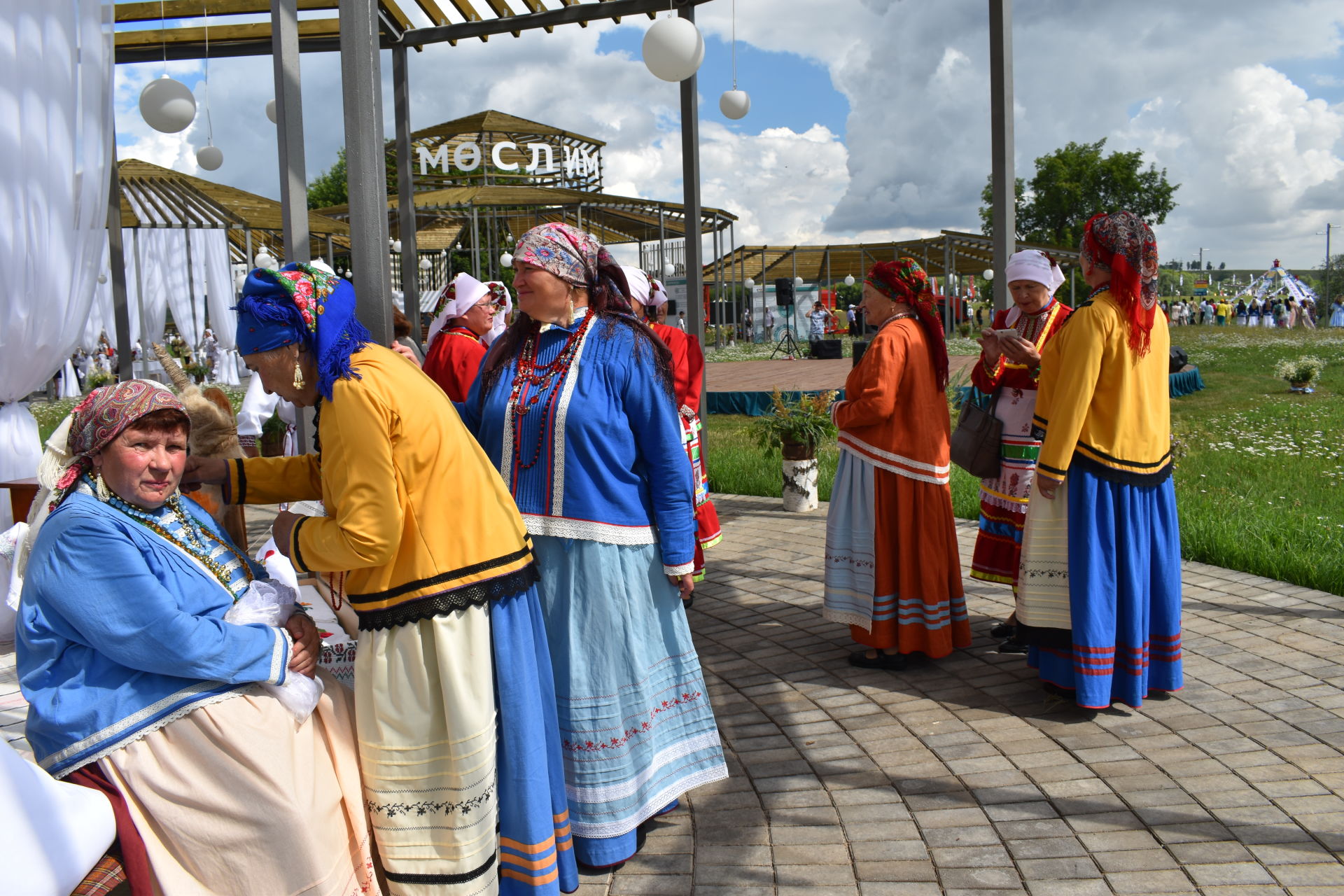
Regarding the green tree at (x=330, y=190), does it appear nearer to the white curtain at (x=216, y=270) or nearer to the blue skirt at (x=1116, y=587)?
the white curtain at (x=216, y=270)

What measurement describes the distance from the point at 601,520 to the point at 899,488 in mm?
1940

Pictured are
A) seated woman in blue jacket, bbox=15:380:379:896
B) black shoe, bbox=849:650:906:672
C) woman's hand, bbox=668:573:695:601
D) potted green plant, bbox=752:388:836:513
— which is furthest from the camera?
potted green plant, bbox=752:388:836:513

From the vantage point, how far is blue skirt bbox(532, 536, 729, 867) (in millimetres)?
2754

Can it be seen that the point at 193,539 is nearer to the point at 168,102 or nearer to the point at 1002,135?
the point at 1002,135

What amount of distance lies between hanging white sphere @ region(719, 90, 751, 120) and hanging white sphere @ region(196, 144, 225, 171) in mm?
4990

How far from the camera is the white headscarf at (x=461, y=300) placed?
532 centimetres

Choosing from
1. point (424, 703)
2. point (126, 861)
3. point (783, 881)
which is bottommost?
point (783, 881)

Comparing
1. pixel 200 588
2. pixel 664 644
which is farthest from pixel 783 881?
pixel 200 588

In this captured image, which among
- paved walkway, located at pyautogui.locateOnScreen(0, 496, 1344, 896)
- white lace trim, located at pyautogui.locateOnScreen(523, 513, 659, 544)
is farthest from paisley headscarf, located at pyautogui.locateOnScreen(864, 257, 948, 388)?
white lace trim, located at pyautogui.locateOnScreen(523, 513, 659, 544)

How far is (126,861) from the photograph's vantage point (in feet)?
6.72

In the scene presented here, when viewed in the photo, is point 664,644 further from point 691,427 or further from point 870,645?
point 691,427

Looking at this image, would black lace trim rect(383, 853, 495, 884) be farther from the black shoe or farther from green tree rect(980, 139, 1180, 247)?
green tree rect(980, 139, 1180, 247)

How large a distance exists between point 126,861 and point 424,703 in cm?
68

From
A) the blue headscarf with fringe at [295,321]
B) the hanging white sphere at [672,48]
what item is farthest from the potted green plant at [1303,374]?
the blue headscarf with fringe at [295,321]
